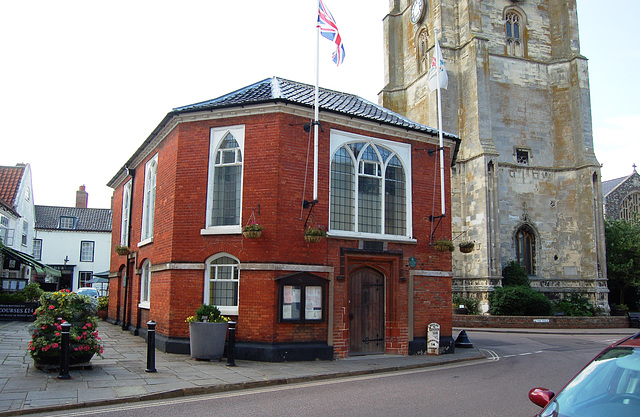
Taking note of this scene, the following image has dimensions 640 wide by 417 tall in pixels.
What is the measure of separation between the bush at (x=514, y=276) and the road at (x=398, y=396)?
17.0 m

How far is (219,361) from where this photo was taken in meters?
12.0

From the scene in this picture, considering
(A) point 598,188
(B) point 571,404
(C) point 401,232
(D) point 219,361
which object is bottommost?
(D) point 219,361

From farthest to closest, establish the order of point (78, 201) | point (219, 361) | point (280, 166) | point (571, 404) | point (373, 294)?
point (78, 201) < point (373, 294) < point (280, 166) < point (219, 361) < point (571, 404)

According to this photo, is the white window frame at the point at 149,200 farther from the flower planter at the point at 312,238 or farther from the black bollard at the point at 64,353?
the black bollard at the point at 64,353

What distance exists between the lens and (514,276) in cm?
3003

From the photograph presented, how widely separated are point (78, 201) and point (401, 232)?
46.5 meters

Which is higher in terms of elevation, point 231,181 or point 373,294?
point 231,181

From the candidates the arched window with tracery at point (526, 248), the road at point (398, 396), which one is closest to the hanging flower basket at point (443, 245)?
the road at point (398, 396)

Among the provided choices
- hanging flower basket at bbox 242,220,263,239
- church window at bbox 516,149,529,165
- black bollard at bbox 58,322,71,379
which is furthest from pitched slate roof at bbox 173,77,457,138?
church window at bbox 516,149,529,165

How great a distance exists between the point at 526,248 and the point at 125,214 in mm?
24282

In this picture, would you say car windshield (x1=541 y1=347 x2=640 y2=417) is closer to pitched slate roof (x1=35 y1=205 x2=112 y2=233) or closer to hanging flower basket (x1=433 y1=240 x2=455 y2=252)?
hanging flower basket (x1=433 y1=240 x2=455 y2=252)

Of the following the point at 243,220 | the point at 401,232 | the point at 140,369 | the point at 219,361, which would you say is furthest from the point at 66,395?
the point at 401,232

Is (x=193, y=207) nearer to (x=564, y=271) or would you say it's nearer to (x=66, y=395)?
(x=66, y=395)

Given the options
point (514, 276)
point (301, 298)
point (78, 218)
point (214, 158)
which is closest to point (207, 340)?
point (301, 298)
